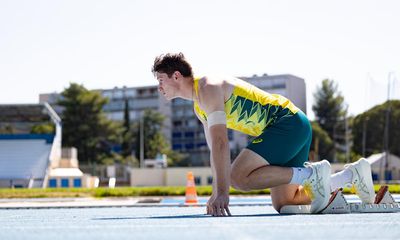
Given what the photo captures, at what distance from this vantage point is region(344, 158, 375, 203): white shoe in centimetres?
500

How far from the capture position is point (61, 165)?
148 feet

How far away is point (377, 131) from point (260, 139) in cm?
7057

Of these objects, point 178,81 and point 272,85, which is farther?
point 272,85

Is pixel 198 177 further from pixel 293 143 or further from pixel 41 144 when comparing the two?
pixel 293 143

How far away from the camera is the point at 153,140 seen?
8050 cm

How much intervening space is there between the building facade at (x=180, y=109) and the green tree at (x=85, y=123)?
1585 centimetres

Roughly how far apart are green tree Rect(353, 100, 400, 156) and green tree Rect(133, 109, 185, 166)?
2079cm

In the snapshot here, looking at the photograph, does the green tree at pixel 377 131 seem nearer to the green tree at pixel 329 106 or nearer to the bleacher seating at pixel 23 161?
the green tree at pixel 329 106

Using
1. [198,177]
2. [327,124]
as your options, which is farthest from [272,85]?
[198,177]

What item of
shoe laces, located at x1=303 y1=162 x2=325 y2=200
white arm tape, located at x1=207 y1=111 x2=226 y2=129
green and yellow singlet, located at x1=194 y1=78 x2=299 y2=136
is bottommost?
shoe laces, located at x1=303 y1=162 x2=325 y2=200

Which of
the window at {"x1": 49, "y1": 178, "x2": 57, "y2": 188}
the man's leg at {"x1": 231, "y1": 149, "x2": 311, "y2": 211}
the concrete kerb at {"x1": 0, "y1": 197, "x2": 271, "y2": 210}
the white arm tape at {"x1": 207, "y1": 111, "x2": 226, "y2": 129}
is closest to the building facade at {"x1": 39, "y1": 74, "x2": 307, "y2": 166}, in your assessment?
the window at {"x1": 49, "y1": 178, "x2": 57, "y2": 188}

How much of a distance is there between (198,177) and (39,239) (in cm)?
4876

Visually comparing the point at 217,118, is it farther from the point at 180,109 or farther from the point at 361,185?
the point at 180,109

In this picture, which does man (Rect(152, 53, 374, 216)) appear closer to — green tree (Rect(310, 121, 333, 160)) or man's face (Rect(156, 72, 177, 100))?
man's face (Rect(156, 72, 177, 100))
